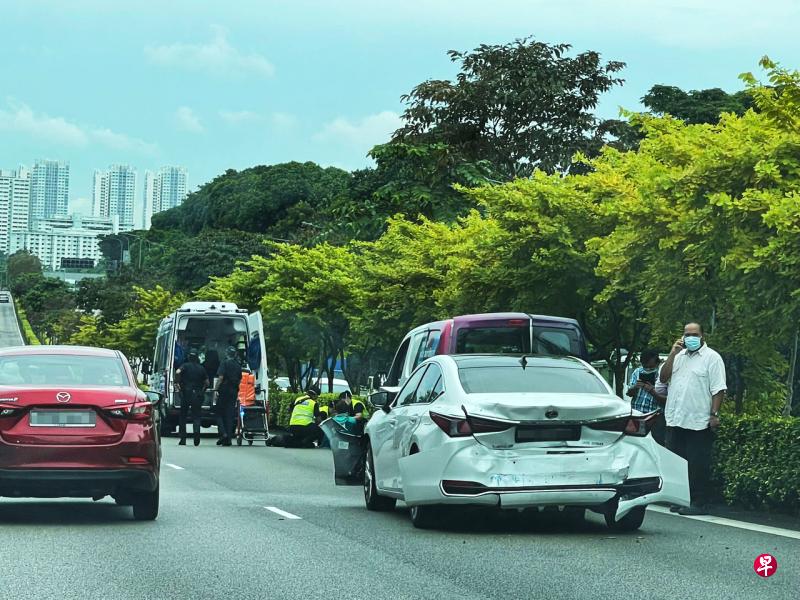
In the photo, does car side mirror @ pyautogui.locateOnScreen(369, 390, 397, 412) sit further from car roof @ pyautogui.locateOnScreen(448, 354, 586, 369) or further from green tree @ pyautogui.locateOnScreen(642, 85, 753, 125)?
green tree @ pyautogui.locateOnScreen(642, 85, 753, 125)

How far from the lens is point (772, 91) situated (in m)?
16.4

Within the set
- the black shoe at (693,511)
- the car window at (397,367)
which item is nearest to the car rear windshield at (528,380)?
the black shoe at (693,511)

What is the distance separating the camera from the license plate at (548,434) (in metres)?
11.2

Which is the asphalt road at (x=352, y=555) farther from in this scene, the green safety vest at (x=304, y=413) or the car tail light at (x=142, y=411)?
the green safety vest at (x=304, y=413)

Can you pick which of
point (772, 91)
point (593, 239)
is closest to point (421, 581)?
point (772, 91)

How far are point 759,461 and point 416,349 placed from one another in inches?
226

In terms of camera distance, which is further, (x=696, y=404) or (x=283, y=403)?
(x=283, y=403)

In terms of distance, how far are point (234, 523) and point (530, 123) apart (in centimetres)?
3877

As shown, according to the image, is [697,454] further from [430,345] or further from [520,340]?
[430,345]

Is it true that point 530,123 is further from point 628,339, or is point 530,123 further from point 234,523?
point 234,523

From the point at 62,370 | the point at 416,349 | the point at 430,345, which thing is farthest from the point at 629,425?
the point at 416,349

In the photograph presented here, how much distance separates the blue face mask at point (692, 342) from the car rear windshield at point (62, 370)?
205 inches

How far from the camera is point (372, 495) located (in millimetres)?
13734

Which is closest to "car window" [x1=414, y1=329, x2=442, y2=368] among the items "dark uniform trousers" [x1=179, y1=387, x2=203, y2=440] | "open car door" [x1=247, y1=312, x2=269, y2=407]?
"dark uniform trousers" [x1=179, y1=387, x2=203, y2=440]
